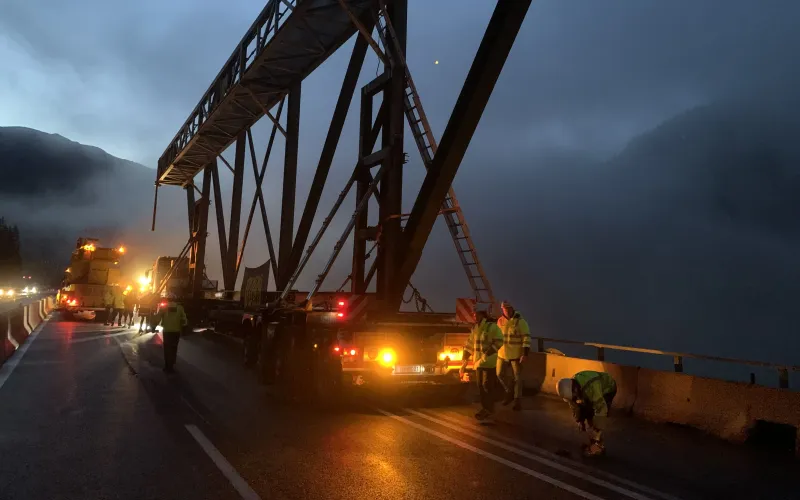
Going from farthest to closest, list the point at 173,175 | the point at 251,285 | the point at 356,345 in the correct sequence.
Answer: the point at 173,175 → the point at 251,285 → the point at 356,345

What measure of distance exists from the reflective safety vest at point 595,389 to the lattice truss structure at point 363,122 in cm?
458

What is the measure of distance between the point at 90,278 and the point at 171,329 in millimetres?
21916

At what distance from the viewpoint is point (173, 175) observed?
2892 cm

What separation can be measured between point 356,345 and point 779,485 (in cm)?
558

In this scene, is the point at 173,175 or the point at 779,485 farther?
the point at 173,175

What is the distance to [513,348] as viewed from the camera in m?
8.84

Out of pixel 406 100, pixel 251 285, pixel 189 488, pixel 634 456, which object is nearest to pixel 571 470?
pixel 634 456

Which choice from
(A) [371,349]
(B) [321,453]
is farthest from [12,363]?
(B) [321,453]

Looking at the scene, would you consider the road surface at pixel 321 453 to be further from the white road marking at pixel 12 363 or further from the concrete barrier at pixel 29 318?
the concrete barrier at pixel 29 318

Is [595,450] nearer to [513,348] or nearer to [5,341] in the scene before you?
[513,348]

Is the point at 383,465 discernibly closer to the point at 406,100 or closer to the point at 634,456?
the point at 634,456

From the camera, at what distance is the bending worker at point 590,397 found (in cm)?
618

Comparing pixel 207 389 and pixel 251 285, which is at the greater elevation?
pixel 251 285

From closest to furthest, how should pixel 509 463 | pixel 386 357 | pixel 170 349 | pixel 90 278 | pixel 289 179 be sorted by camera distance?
pixel 509 463
pixel 386 357
pixel 170 349
pixel 289 179
pixel 90 278
